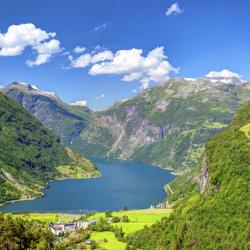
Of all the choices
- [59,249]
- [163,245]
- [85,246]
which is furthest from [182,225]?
[59,249]

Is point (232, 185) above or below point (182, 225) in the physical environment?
above

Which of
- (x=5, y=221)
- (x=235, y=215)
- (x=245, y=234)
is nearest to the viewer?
(x=5, y=221)

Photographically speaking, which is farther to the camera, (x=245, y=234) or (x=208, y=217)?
(x=208, y=217)

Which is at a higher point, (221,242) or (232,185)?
(232,185)

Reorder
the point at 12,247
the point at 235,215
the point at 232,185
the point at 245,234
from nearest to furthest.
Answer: the point at 12,247 < the point at 245,234 < the point at 235,215 < the point at 232,185

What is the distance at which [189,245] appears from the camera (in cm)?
18725

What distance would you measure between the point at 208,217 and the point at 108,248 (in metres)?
40.3

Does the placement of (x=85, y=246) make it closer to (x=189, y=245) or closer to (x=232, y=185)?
(x=189, y=245)

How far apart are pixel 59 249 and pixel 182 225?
2856 inches

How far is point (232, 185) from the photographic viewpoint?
19888cm

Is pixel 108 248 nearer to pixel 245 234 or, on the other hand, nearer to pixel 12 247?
pixel 245 234

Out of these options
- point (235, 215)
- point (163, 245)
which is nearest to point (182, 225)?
point (163, 245)

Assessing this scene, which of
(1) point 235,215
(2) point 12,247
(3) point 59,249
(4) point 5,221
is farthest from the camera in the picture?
(1) point 235,215

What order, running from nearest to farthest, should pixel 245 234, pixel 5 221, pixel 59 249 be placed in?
1. pixel 5 221
2. pixel 59 249
3. pixel 245 234
